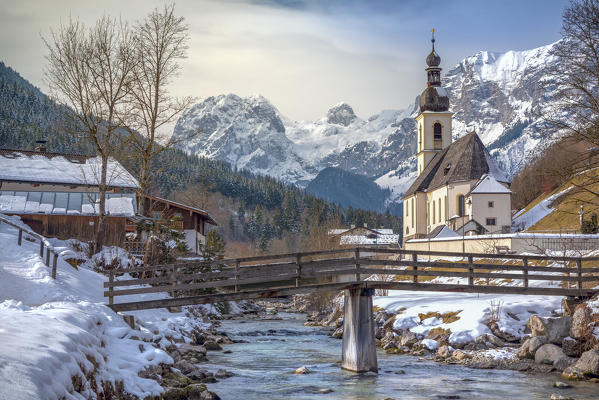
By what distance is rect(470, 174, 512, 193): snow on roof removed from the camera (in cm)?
6538

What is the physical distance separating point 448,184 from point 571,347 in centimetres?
5177

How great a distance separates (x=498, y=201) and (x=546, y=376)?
47.2 m

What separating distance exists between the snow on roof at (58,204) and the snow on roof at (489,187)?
37.2 metres

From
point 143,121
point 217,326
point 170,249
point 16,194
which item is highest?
point 143,121

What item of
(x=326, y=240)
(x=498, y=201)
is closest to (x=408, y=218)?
(x=498, y=201)

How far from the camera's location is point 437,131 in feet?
309

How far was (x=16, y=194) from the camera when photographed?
1681 inches

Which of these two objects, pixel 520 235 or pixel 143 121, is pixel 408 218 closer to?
pixel 520 235

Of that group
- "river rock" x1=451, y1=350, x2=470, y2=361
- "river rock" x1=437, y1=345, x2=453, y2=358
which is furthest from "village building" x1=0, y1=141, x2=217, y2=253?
"river rock" x1=451, y1=350, x2=470, y2=361

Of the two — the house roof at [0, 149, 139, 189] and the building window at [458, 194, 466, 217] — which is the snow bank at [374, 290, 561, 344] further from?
the building window at [458, 194, 466, 217]

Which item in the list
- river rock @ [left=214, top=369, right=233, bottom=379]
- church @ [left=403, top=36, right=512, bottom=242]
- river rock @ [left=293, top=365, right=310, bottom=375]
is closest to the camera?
river rock @ [left=214, top=369, right=233, bottom=379]

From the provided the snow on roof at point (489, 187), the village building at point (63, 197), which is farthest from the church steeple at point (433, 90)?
the village building at point (63, 197)

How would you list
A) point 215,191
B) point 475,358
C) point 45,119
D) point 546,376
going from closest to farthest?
point 546,376
point 475,358
point 45,119
point 215,191

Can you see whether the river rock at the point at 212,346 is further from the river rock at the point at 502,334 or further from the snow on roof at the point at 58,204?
the snow on roof at the point at 58,204
